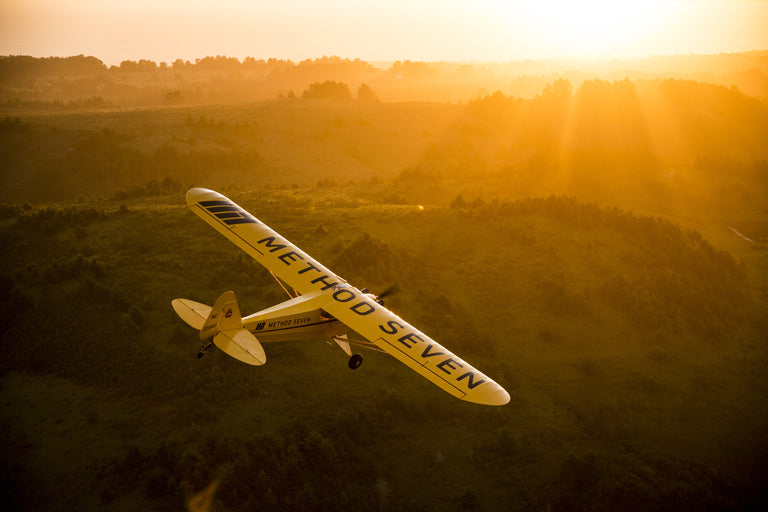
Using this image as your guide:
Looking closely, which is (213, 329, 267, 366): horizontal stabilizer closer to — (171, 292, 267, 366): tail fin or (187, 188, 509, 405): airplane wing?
(171, 292, 267, 366): tail fin

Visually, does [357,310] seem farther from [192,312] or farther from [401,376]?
[401,376]

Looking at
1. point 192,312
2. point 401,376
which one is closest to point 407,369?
point 401,376

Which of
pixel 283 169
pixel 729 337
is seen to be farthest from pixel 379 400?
pixel 283 169

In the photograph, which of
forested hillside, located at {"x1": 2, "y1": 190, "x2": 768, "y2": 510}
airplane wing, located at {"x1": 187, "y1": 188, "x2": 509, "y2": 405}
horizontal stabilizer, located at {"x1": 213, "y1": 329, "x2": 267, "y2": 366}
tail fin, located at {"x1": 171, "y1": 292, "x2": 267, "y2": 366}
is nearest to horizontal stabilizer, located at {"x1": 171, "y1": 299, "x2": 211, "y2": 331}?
tail fin, located at {"x1": 171, "y1": 292, "x2": 267, "y2": 366}

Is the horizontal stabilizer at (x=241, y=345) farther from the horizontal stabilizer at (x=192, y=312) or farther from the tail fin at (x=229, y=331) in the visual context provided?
the horizontal stabilizer at (x=192, y=312)

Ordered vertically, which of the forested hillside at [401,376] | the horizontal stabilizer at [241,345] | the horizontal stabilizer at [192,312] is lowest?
the forested hillside at [401,376]

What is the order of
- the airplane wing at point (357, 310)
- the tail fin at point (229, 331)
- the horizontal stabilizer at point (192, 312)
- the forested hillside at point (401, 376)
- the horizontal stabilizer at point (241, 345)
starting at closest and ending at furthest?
the airplane wing at point (357, 310) < the horizontal stabilizer at point (241, 345) < the tail fin at point (229, 331) < the horizontal stabilizer at point (192, 312) < the forested hillside at point (401, 376)

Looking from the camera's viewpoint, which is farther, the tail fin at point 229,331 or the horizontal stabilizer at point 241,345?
the tail fin at point 229,331

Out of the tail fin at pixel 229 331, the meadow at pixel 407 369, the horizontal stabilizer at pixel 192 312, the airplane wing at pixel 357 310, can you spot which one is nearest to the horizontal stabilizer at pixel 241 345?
the tail fin at pixel 229 331
